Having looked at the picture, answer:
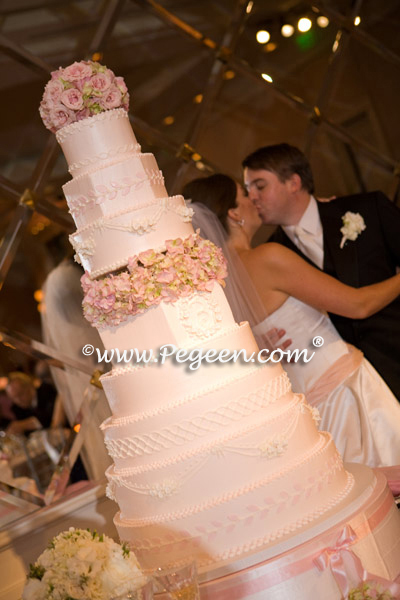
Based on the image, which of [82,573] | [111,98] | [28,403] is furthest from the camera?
[28,403]

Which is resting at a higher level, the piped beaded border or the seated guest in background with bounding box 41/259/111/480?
the piped beaded border

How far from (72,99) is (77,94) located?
28mm

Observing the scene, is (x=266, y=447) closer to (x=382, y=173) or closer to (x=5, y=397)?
(x=5, y=397)

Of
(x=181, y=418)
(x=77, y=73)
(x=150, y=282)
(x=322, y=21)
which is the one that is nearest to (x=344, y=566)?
(x=181, y=418)

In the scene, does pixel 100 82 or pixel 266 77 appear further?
pixel 266 77

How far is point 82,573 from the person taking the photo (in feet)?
6.67

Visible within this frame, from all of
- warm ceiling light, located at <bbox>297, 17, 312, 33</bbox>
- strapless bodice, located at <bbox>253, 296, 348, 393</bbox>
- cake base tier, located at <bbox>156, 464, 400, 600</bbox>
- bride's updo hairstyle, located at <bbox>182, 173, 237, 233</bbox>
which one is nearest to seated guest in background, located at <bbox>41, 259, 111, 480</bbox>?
bride's updo hairstyle, located at <bbox>182, 173, 237, 233</bbox>

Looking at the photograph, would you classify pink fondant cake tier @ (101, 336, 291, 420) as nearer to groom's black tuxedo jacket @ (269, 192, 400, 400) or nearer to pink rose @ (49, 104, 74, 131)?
pink rose @ (49, 104, 74, 131)

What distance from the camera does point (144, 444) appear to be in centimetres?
260

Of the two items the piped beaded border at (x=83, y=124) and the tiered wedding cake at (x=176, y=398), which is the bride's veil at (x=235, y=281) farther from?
the piped beaded border at (x=83, y=124)

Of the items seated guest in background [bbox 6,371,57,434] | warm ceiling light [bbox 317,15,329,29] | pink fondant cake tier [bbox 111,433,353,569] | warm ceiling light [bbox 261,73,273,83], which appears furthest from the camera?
warm ceiling light [bbox 317,15,329,29]

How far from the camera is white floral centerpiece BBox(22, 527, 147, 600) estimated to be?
2018 millimetres

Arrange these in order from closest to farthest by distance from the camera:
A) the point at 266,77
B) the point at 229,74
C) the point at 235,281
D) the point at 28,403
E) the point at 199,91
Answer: the point at 235,281, the point at 28,403, the point at 199,91, the point at 229,74, the point at 266,77

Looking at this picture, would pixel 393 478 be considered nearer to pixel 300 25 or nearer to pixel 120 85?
pixel 120 85
